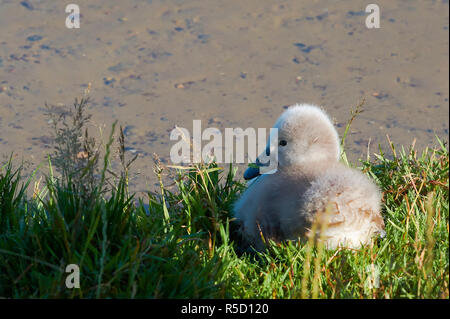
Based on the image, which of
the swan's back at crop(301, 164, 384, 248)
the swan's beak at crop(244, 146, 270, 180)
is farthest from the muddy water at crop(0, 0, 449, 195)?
the swan's back at crop(301, 164, 384, 248)

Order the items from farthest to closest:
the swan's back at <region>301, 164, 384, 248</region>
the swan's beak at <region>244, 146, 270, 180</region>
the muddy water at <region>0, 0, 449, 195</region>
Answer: the muddy water at <region>0, 0, 449, 195</region>, the swan's beak at <region>244, 146, 270, 180</region>, the swan's back at <region>301, 164, 384, 248</region>

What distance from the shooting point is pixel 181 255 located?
11.0 feet

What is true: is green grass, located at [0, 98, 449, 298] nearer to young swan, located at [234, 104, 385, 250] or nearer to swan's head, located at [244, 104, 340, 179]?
young swan, located at [234, 104, 385, 250]

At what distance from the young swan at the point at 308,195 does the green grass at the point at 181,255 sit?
3.9 inches

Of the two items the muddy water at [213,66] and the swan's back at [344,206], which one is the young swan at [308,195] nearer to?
the swan's back at [344,206]

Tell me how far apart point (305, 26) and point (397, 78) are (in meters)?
1.35

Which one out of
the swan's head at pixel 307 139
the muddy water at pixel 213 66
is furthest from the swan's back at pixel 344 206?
the muddy water at pixel 213 66

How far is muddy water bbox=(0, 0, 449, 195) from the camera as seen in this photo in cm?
656

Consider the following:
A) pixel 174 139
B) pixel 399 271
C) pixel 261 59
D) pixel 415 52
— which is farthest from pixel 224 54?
pixel 399 271

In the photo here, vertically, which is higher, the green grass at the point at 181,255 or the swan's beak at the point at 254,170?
the swan's beak at the point at 254,170

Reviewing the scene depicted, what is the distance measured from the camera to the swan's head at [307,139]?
378 cm

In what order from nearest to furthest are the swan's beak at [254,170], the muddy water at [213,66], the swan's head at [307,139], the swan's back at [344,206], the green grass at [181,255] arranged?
the green grass at [181,255], the swan's back at [344,206], the swan's head at [307,139], the swan's beak at [254,170], the muddy water at [213,66]

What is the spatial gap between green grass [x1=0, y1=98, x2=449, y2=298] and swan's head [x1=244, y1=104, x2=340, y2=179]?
1.65 feet
